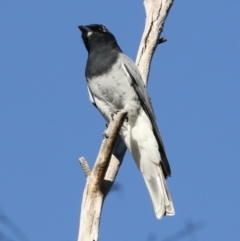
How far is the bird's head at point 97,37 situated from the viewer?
627 cm

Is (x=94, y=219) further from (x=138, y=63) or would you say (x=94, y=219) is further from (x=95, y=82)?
(x=138, y=63)

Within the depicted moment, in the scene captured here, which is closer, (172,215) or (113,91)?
(172,215)

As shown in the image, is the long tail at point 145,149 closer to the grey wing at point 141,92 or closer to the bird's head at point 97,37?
the grey wing at point 141,92

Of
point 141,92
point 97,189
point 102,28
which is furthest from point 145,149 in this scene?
point 102,28

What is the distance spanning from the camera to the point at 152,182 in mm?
5520

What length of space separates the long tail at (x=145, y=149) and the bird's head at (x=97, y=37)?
864 mm

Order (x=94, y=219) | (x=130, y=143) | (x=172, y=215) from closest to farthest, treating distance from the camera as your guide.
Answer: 1. (x=94, y=219)
2. (x=172, y=215)
3. (x=130, y=143)

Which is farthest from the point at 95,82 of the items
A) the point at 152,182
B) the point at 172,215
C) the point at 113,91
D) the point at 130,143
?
the point at 172,215

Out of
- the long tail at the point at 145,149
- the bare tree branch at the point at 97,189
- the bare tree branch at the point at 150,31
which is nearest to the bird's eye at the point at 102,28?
the bare tree branch at the point at 150,31

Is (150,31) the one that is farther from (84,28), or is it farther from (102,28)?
(84,28)

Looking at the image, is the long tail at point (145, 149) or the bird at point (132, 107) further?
the bird at point (132, 107)

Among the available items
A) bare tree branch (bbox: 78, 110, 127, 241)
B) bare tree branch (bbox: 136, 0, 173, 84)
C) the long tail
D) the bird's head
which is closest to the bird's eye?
the bird's head

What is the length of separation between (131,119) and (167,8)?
4.09ft

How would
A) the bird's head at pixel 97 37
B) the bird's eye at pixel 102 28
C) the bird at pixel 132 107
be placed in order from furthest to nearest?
the bird's eye at pixel 102 28 < the bird's head at pixel 97 37 < the bird at pixel 132 107
